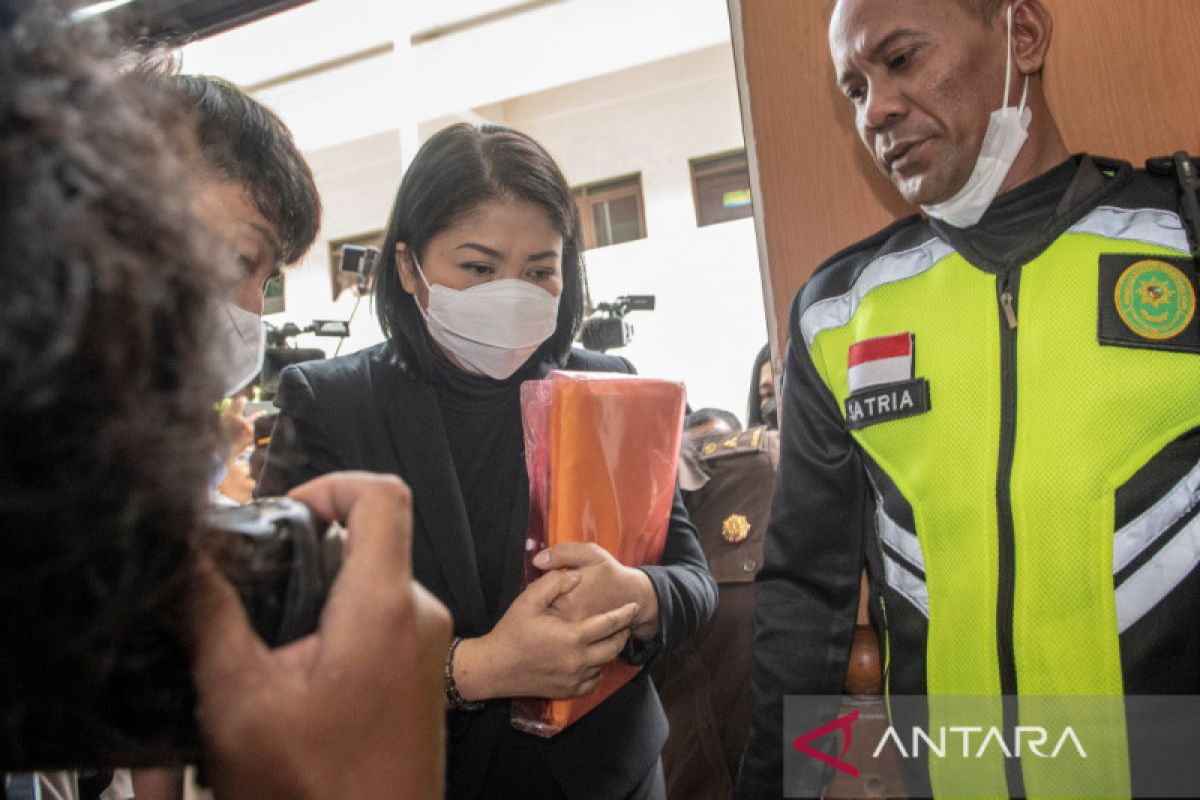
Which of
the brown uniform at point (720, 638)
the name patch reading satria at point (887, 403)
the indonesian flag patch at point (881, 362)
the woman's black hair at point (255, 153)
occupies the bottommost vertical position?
the brown uniform at point (720, 638)

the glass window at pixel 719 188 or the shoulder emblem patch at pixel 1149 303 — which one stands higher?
the glass window at pixel 719 188

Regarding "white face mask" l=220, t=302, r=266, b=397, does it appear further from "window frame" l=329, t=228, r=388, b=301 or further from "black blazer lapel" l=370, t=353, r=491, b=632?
"window frame" l=329, t=228, r=388, b=301

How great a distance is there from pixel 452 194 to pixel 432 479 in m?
0.43

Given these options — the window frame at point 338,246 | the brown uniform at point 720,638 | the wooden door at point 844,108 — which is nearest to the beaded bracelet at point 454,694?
the wooden door at point 844,108

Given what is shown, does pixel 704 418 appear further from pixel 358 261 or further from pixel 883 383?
pixel 883 383

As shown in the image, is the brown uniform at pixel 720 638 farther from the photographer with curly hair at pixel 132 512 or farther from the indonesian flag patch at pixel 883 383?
the photographer with curly hair at pixel 132 512

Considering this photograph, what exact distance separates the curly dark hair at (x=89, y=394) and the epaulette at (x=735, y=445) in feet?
5.97

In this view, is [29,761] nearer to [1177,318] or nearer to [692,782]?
[1177,318]

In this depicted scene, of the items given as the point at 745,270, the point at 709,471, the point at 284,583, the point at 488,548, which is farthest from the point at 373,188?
the point at 284,583

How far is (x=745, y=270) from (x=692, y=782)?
6.59 m

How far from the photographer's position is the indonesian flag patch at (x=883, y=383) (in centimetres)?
113

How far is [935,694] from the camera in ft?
3.57

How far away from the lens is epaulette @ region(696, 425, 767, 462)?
86.3 inches

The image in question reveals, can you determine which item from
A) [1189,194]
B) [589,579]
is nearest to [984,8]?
[1189,194]
